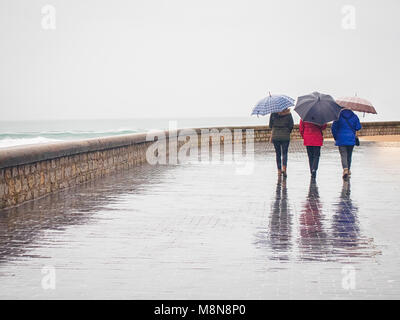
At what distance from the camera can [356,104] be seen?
1551 centimetres

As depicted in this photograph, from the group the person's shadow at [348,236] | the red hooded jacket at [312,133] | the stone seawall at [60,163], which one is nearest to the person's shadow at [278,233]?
the person's shadow at [348,236]

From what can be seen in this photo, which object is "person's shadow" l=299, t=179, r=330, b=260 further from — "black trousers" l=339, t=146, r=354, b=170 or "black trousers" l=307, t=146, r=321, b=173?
"black trousers" l=307, t=146, r=321, b=173

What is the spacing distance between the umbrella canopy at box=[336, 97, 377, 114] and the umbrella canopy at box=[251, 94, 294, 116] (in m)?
1.08

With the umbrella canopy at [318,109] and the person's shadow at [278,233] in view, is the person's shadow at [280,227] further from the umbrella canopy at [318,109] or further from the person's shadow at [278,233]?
the umbrella canopy at [318,109]

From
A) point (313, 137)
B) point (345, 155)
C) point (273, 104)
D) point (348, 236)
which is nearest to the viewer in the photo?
point (348, 236)

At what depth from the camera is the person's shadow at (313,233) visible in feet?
23.7

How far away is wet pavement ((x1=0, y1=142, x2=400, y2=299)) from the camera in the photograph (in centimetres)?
589

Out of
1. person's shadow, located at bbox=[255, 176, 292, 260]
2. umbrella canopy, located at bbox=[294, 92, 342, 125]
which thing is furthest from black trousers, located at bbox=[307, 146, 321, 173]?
person's shadow, located at bbox=[255, 176, 292, 260]

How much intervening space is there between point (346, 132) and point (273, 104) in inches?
65.7


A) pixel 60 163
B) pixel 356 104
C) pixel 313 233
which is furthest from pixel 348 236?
pixel 356 104

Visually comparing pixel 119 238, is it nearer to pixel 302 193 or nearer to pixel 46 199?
pixel 46 199

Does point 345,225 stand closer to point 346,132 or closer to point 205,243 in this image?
point 205,243
